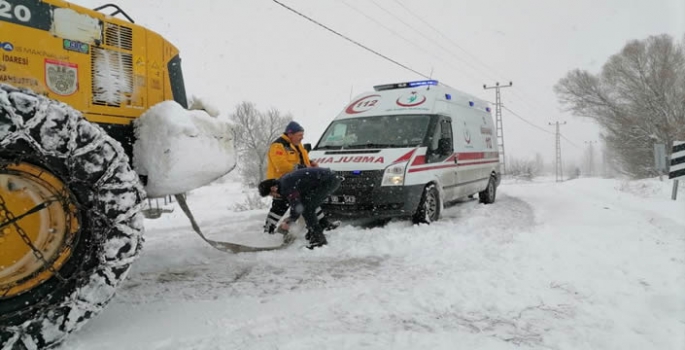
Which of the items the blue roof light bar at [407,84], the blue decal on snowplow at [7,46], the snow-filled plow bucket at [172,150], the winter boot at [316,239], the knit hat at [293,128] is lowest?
the winter boot at [316,239]

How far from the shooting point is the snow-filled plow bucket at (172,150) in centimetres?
338

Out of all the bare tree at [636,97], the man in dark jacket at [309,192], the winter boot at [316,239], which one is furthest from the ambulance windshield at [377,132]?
the bare tree at [636,97]

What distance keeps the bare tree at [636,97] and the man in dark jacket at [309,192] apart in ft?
81.4

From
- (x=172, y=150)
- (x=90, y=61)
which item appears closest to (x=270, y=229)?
(x=172, y=150)

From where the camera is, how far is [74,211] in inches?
97.1

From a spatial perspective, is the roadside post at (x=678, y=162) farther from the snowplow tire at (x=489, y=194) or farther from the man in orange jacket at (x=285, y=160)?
the man in orange jacket at (x=285, y=160)

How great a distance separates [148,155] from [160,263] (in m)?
1.57

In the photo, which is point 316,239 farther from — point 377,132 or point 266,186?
point 377,132

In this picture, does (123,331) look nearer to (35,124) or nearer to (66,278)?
(66,278)

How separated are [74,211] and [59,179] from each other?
0.21m

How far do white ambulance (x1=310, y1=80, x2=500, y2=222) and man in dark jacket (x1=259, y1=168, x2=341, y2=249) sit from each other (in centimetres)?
108

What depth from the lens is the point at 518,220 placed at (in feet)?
23.2

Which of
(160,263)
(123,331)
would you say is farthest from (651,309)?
(160,263)

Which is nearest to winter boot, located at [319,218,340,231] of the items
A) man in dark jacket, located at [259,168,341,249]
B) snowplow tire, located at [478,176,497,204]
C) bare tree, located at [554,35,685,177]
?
man in dark jacket, located at [259,168,341,249]
